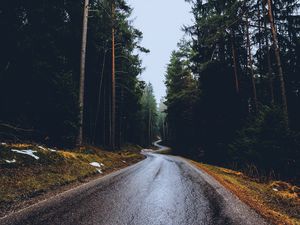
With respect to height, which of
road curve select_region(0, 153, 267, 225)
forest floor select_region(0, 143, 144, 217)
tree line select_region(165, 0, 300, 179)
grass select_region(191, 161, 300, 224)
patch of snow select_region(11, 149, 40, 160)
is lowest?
grass select_region(191, 161, 300, 224)

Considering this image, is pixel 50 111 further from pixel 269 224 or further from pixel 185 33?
pixel 185 33

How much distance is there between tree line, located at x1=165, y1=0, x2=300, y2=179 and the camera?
11.7 metres

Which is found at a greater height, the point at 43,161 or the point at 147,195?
the point at 43,161

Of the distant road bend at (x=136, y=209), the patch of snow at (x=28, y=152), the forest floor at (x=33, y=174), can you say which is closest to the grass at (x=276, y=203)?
the distant road bend at (x=136, y=209)

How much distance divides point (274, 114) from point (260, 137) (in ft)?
4.79

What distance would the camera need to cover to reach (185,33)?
21422mm

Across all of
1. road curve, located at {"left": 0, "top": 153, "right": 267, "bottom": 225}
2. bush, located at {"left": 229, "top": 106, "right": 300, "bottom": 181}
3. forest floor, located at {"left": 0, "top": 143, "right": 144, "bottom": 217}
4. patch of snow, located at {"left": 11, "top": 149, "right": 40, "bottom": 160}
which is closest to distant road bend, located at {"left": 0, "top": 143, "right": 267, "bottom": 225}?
road curve, located at {"left": 0, "top": 153, "right": 267, "bottom": 225}

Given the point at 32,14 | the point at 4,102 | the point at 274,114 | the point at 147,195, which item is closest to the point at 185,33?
the point at 274,114

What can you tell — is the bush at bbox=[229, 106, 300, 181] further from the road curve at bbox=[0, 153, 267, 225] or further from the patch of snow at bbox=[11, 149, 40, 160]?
the patch of snow at bbox=[11, 149, 40, 160]

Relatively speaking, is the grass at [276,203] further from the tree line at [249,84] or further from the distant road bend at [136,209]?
the tree line at [249,84]

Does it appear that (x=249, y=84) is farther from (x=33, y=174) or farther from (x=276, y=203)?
(x=33, y=174)

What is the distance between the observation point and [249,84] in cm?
2175

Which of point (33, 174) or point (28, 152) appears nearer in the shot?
point (33, 174)

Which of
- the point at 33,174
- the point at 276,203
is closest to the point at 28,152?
the point at 33,174
